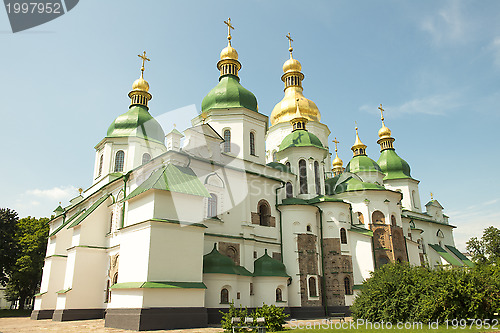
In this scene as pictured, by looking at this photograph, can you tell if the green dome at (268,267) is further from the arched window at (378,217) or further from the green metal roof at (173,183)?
the arched window at (378,217)

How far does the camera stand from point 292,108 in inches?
1356

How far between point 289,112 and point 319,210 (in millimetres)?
12245

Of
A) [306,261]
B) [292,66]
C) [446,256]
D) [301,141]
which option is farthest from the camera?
[292,66]

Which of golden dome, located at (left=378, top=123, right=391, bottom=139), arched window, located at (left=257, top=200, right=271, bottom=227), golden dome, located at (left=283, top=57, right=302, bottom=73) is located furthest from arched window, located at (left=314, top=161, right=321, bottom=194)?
golden dome, located at (left=378, top=123, right=391, bottom=139)

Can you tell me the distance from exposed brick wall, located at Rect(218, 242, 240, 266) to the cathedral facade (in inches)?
2.8

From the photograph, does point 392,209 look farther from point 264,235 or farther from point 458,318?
point 458,318

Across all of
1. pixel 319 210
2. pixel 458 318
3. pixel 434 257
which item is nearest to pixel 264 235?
pixel 319 210

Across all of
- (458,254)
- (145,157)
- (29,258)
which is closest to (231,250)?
(145,157)

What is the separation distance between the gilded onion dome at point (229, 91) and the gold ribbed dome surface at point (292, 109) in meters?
8.44

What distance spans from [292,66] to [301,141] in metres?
12.2

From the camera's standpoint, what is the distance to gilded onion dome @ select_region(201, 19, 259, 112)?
A: 83.4 ft

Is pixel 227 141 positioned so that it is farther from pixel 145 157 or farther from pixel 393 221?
pixel 393 221

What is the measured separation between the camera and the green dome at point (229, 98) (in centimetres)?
2534

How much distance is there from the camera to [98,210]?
73.1 feet
